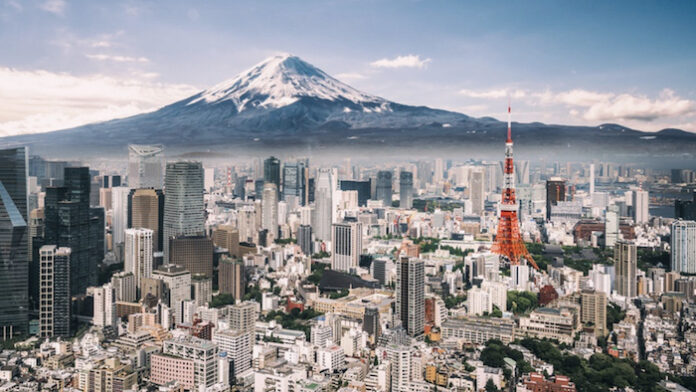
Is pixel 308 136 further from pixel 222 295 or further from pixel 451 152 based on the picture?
pixel 222 295

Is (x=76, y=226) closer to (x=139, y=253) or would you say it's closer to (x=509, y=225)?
(x=139, y=253)

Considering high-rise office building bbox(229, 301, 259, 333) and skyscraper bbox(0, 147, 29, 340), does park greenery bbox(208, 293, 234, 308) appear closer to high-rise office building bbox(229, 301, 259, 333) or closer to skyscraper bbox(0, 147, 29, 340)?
high-rise office building bbox(229, 301, 259, 333)

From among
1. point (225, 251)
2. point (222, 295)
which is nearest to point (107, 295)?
point (222, 295)

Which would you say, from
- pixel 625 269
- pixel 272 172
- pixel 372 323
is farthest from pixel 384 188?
pixel 372 323

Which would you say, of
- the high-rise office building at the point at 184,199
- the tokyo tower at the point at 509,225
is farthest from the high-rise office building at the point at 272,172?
the tokyo tower at the point at 509,225

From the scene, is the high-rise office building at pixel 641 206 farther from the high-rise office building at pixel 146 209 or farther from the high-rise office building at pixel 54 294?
the high-rise office building at pixel 54 294

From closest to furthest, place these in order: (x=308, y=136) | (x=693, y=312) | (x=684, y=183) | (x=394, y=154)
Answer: (x=693, y=312)
(x=684, y=183)
(x=308, y=136)
(x=394, y=154)
